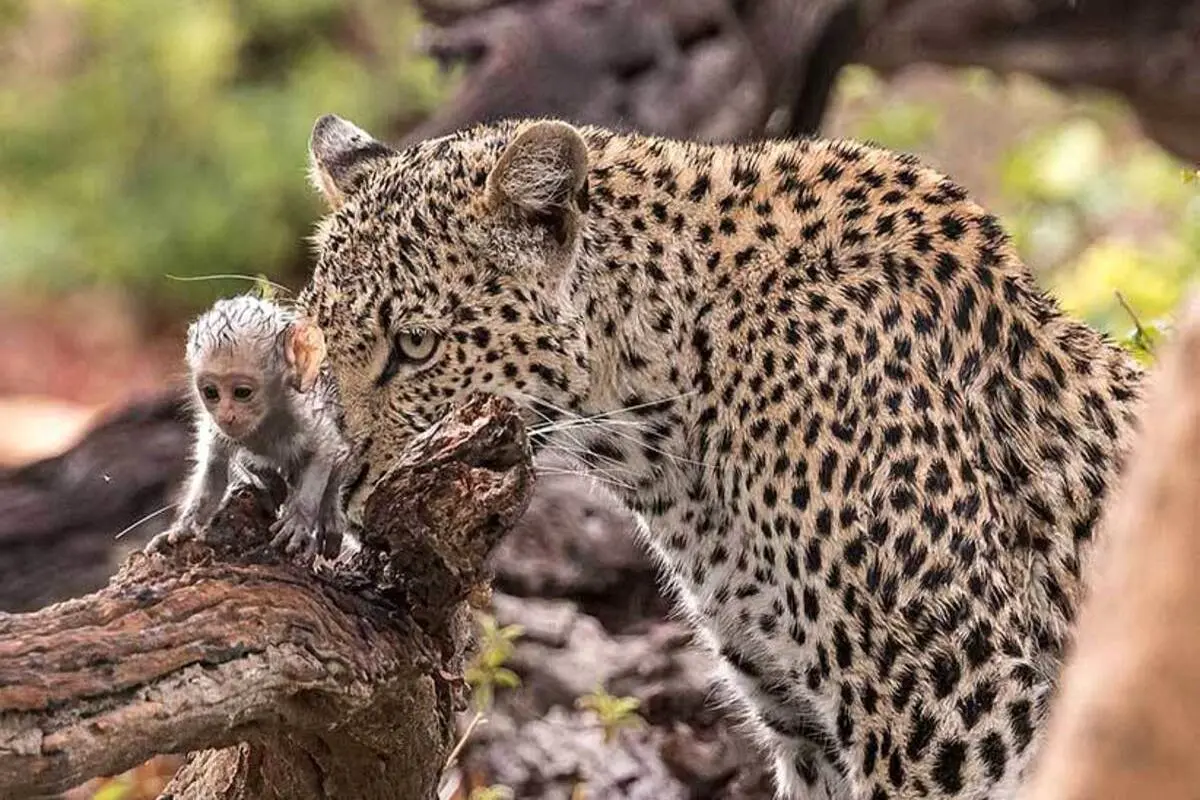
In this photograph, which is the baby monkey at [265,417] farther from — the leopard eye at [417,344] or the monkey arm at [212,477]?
the leopard eye at [417,344]

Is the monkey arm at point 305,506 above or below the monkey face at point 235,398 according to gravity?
below

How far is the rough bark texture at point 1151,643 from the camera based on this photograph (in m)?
2.85

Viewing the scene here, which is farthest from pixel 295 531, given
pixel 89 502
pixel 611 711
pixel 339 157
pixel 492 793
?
pixel 89 502

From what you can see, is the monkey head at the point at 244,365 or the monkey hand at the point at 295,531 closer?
the monkey hand at the point at 295,531

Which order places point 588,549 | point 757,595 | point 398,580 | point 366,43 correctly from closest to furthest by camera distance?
point 398,580
point 757,595
point 588,549
point 366,43

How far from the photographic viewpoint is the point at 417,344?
5.76 meters

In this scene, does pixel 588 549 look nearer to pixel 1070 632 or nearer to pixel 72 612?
pixel 1070 632

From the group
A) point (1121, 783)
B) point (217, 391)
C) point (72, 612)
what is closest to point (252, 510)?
point (217, 391)

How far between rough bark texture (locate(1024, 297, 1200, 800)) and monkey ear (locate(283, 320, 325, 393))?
2843 millimetres

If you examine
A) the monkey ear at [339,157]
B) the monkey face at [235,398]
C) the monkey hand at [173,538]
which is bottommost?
the monkey hand at [173,538]

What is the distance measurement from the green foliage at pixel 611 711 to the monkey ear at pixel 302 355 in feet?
8.11

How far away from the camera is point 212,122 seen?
2022cm

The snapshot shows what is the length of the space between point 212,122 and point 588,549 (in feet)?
40.5

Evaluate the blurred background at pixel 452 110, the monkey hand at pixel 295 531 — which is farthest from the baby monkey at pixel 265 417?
the blurred background at pixel 452 110
